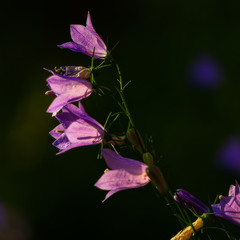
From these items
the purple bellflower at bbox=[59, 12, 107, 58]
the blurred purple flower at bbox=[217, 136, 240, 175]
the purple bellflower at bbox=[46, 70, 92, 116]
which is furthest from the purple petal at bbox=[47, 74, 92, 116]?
the blurred purple flower at bbox=[217, 136, 240, 175]

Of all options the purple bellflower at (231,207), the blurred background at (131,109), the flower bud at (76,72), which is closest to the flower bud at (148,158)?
the purple bellflower at (231,207)

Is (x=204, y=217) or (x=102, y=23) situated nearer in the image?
(x=204, y=217)

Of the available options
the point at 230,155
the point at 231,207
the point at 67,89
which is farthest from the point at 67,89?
the point at 230,155

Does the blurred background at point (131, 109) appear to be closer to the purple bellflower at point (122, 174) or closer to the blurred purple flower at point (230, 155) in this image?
the blurred purple flower at point (230, 155)

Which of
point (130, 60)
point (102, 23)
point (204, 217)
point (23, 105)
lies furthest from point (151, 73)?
point (204, 217)

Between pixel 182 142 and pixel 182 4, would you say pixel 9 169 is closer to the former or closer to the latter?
pixel 182 142

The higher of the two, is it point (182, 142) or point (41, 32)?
point (41, 32)
